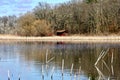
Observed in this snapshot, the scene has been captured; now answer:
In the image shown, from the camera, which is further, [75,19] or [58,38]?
[75,19]

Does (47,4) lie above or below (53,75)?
above

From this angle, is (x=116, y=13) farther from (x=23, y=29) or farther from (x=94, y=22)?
(x=23, y=29)

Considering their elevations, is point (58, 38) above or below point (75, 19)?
below

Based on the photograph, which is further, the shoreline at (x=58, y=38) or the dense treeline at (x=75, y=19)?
the dense treeline at (x=75, y=19)

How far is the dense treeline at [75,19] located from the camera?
9656 cm

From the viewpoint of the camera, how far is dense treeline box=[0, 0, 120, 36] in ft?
317

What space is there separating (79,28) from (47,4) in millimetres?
18834

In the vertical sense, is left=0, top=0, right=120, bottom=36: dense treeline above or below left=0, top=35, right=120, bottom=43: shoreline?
above

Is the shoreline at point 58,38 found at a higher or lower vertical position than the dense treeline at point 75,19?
lower

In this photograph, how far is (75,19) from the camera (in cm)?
10588

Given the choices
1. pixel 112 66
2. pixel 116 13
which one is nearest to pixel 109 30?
pixel 116 13

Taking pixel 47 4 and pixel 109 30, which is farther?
pixel 47 4

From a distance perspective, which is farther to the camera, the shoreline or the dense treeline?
the dense treeline

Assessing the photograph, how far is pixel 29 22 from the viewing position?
4173 inches
